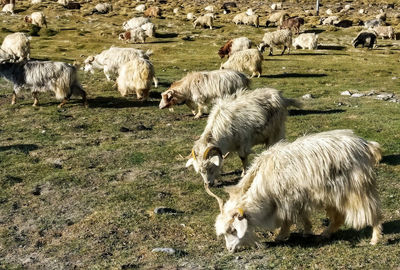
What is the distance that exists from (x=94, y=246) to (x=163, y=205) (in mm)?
1999

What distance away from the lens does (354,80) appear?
26.2 m

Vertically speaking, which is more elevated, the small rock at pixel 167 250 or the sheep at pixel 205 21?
the small rock at pixel 167 250

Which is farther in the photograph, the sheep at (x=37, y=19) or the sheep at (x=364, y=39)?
the sheep at (x=37, y=19)

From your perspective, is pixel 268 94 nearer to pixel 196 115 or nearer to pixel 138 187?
pixel 138 187

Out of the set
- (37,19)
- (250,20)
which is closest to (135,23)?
(37,19)

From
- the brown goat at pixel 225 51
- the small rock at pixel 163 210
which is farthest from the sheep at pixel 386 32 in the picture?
the small rock at pixel 163 210

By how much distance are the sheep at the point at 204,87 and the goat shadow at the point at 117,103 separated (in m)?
2.69

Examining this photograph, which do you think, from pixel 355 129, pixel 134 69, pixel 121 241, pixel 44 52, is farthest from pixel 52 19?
pixel 121 241

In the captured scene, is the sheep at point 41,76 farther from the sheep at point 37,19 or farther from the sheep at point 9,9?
the sheep at point 9,9

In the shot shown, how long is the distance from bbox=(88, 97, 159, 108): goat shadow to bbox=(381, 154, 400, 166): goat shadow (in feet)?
32.4

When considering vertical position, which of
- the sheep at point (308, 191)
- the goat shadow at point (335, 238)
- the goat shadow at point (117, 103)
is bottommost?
the goat shadow at point (117, 103)

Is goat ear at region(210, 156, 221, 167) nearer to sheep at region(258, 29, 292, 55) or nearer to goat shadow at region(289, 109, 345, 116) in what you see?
goat shadow at region(289, 109, 345, 116)

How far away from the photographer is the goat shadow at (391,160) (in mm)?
11273

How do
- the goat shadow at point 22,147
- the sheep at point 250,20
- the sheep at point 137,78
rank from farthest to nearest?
the sheep at point 250,20 → the sheep at point 137,78 → the goat shadow at point 22,147
